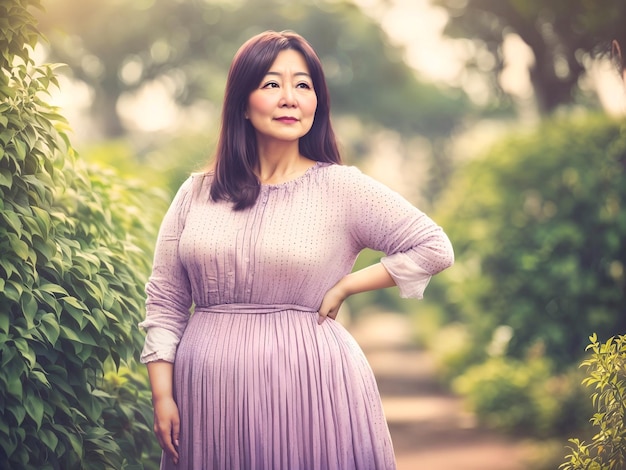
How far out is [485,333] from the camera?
32.0 feet

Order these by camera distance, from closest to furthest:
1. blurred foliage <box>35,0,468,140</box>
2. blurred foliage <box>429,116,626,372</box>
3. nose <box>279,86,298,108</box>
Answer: nose <box>279,86,298,108</box>, blurred foliage <box>429,116,626,372</box>, blurred foliage <box>35,0,468,140</box>

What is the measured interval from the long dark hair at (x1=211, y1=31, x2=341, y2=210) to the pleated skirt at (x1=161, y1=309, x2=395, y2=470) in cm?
43

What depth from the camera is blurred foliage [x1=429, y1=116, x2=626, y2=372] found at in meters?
8.28

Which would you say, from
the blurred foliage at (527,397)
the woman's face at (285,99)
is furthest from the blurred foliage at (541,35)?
the woman's face at (285,99)

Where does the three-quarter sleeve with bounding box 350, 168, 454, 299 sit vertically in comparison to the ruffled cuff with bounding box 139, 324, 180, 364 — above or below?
above

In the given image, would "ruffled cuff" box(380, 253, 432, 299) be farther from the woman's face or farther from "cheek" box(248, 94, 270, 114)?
"cheek" box(248, 94, 270, 114)

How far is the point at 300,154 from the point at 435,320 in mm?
13726

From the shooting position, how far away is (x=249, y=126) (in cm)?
325

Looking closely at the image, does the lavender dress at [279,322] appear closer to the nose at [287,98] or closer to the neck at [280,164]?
the neck at [280,164]

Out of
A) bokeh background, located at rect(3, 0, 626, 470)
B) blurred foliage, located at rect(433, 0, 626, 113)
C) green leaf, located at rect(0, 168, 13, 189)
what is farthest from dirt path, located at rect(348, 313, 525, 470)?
green leaf, located at rect(0, 168, 13, 189)

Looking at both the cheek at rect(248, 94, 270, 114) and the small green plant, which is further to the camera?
the small green plant

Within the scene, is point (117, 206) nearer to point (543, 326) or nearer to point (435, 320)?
point (543, 326)

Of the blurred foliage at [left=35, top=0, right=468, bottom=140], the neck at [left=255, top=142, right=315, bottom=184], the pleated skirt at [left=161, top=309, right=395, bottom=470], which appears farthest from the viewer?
the blurred foliage at [left=35, top=0, right=468, bottom=140]

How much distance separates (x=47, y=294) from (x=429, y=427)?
6.05 metres
